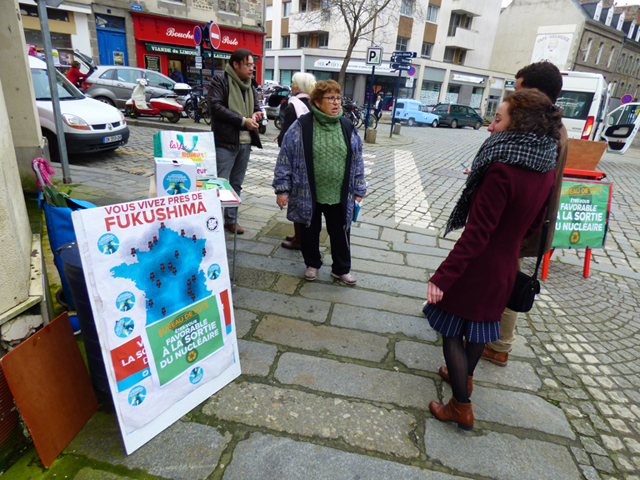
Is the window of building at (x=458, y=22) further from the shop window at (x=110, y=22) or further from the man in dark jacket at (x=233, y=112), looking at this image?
the man in dark jacket at (x=233, y=112)

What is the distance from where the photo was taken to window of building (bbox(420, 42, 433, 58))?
34484 mm

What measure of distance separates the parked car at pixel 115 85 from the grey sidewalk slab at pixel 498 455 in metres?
13.4

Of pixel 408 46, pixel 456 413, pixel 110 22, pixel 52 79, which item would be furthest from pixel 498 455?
pixel 408 46

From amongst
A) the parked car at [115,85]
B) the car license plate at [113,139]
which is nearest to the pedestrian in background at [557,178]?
the car license plate at [113,139]

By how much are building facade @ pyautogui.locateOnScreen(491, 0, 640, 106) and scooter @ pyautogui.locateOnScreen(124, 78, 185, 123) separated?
34.3m

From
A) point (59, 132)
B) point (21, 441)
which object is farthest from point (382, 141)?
point (21, 441)

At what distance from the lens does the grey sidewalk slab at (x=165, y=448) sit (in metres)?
1.84

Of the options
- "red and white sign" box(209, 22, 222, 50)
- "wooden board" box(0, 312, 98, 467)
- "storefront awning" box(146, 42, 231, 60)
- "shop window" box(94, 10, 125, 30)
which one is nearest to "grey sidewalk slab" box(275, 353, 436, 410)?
"wooden board" box(0, 312, 98, 467)

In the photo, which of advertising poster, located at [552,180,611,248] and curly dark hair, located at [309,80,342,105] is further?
advertising poster, located at [552,180,611,248]

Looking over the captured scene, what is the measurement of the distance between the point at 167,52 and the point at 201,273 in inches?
891

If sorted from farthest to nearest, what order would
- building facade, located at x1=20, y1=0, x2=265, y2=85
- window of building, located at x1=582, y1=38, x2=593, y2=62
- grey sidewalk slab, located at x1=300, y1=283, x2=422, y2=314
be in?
window of building, located at x1=582, y1=38, x2=593, y2=62 < building facade, located at x1=20, y1=0, x2=265, y2=85 < grey sidewalk slab, located at x1=300, y1=283, x2=422, y2=314

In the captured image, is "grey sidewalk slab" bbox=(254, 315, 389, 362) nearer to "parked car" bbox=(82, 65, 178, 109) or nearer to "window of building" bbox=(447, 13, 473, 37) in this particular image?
"parked car" bbox=(82, 65, 178, 109)

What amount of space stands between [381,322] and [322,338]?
0.55m

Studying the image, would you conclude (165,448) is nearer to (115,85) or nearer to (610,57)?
(115,85)
